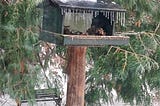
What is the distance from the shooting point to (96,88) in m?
3.26

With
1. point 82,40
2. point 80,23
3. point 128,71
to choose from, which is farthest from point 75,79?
point 82,40

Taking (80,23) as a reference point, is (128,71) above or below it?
below

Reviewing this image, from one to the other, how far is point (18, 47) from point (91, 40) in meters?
0.61

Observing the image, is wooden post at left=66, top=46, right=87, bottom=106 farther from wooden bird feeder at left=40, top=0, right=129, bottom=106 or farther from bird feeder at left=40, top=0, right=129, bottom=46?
bird feeder at left=40, top=0, right=129, bottom=46

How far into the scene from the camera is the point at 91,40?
2.09 metres

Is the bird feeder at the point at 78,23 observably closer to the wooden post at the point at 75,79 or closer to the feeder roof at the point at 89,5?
the feeder roof at the point at 89,5

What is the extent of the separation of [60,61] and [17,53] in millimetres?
954

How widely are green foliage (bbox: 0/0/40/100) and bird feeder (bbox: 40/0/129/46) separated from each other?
20 centimetres

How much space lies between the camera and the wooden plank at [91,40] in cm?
201

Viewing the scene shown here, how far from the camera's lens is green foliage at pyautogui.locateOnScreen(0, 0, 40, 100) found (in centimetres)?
244

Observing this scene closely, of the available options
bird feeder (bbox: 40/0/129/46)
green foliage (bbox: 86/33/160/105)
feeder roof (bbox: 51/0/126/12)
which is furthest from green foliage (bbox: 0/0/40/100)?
green foliage (bbox: 86/33/160/105)

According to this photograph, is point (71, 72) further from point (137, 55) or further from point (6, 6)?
point (6, 6)

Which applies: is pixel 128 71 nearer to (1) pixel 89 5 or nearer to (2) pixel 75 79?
(2) pixel 75 79

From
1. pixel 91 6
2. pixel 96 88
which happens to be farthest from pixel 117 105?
pixel 91 6
